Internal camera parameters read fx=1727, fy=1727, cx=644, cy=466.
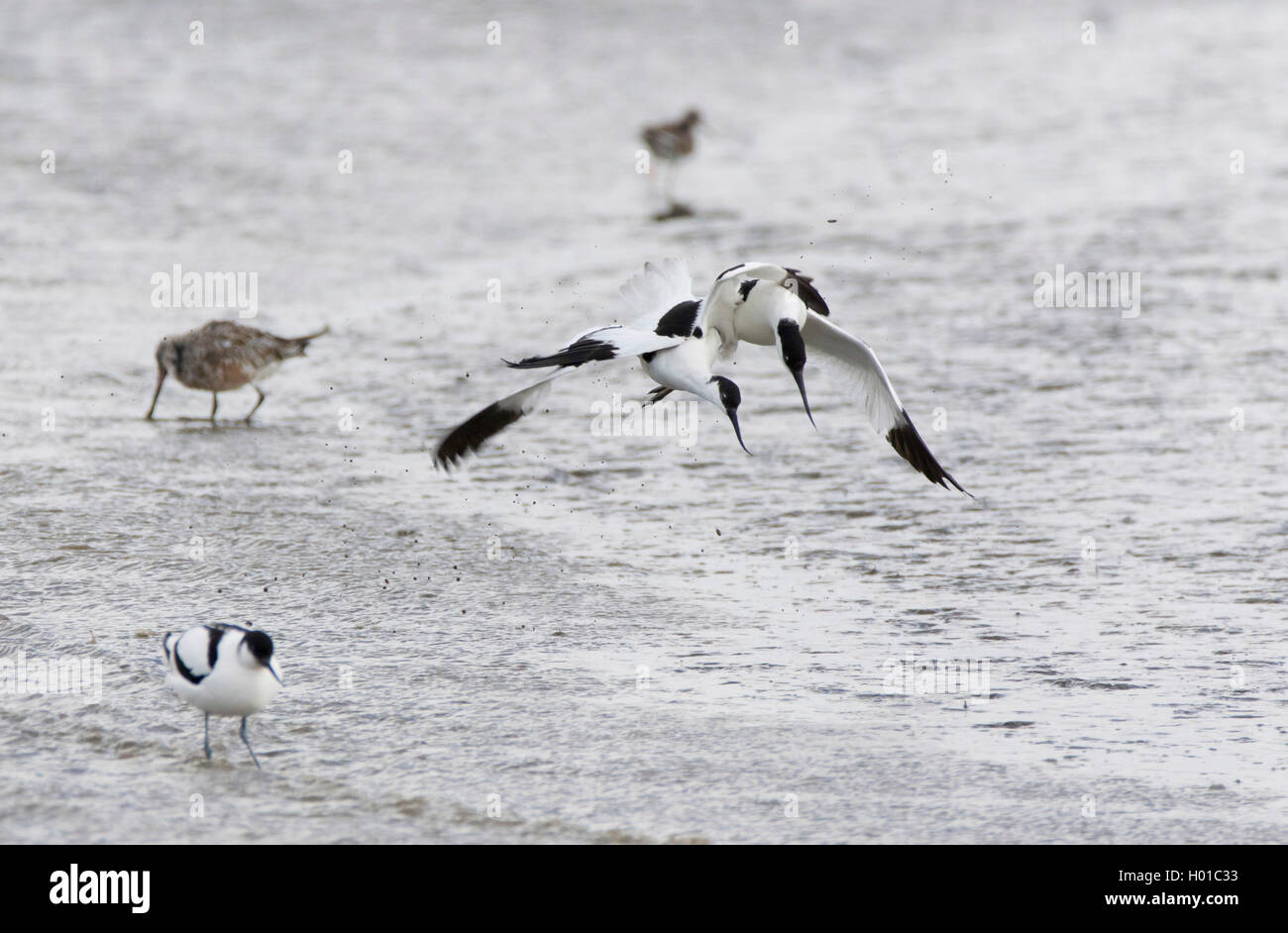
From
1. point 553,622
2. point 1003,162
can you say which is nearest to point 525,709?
point 553,622

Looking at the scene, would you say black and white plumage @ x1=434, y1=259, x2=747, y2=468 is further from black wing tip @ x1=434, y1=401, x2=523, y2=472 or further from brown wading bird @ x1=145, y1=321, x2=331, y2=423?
brown wading bird @ x1=145, y1=321, x2=331, y2=423

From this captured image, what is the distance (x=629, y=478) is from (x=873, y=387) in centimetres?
221

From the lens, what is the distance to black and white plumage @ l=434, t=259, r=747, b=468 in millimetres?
6613

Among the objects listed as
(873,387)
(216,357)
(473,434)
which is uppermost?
(216,357)

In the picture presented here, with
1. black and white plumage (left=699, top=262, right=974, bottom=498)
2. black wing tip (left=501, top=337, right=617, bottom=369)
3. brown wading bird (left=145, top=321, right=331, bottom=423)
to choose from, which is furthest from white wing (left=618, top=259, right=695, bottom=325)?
brown wading bird (left=145, top=321, right=331, bottom=423)

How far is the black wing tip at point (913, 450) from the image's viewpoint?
7.13 m

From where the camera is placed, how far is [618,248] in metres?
14.7

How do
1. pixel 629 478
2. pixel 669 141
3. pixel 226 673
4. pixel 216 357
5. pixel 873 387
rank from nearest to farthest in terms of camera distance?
pixel 226 673 < pixel 873 387 < pixel 629 478 < pixel 216 357 < pixel 669 141

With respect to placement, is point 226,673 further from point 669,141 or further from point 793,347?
point 669,141

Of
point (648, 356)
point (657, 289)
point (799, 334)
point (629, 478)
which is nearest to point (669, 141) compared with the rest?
point (629, 478)

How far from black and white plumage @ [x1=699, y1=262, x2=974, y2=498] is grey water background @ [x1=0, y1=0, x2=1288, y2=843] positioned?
2.47ft

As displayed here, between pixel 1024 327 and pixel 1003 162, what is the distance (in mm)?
6006

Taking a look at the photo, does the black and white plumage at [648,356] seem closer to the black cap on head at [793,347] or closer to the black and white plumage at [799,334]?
the black and white plumage at [799,334]

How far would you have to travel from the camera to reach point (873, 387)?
7.48m
